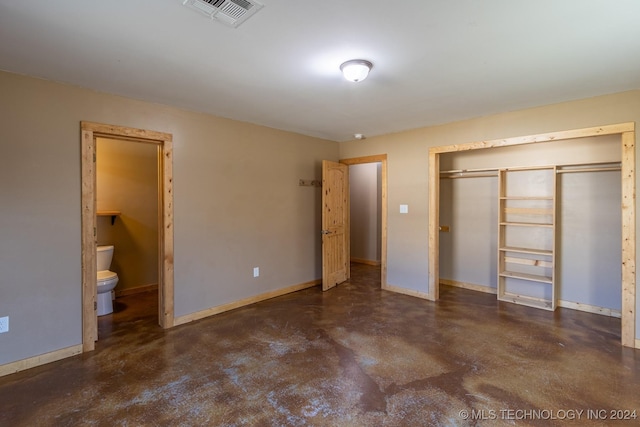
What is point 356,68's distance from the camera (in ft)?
7.63

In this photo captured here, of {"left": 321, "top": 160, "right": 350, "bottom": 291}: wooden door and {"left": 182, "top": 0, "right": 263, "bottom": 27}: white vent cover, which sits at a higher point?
{"left": 182, "top": 0, "right": 263, "bottom": 27}: white vent cover

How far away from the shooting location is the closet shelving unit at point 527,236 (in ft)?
13.5

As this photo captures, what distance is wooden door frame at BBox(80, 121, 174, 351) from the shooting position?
9.45 feet

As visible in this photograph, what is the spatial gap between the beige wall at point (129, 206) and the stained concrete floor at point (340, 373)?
3.44ft

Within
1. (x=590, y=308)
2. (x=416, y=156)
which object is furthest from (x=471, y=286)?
(x=416, y=156)

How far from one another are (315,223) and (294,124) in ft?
5.50

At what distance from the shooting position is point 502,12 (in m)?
1.76

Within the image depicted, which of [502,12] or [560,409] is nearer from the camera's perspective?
[502,12]

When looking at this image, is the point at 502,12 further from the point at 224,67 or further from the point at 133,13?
the point at 133,13

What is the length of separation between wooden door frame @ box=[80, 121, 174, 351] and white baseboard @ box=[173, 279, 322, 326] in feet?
0.70

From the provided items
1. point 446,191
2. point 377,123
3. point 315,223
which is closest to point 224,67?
point 377,123

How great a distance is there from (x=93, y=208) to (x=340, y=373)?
8.92 ft

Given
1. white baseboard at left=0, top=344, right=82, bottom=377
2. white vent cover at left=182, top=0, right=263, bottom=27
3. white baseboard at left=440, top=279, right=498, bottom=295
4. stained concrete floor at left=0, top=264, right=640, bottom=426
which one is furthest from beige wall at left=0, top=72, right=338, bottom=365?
white baseboard at left=440, top=279, right=498, bottom=295

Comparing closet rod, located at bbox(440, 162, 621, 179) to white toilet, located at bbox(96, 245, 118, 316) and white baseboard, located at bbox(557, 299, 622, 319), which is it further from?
white toilet, located at bbox(96, 245, 118, 316)
